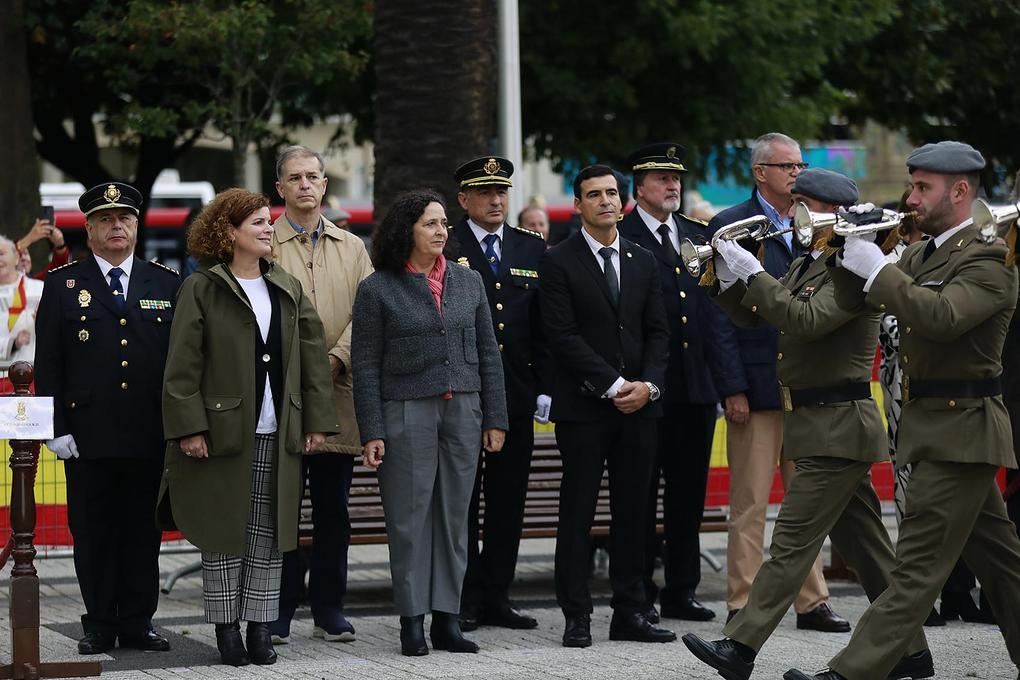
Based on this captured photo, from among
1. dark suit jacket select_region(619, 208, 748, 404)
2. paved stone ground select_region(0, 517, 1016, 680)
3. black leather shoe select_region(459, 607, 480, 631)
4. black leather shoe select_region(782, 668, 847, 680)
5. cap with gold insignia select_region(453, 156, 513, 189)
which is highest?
cap with gold insignia select_region(453, 156, 513, 189)

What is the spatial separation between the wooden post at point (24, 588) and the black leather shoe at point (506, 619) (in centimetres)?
229

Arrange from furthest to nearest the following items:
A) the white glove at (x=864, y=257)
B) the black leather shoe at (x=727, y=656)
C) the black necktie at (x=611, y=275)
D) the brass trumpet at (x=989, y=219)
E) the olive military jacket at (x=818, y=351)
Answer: the black necktie at (x=611, y=275) < the olive military jacket at (x=818, y=351) < the black leather shoe at (x=727, y=656) < the white glove at (x=864, y=257) < the brass trumpet at (x=989, y=219)

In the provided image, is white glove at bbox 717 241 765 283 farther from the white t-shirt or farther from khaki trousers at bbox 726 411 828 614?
the white t-shirt

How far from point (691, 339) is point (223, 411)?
2534mm

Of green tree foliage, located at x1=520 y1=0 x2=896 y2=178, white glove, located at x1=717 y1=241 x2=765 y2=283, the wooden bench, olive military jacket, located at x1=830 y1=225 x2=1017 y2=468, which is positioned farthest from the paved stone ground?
green tree foliage, located at x1=520 y1=0 x2=896 y2=178

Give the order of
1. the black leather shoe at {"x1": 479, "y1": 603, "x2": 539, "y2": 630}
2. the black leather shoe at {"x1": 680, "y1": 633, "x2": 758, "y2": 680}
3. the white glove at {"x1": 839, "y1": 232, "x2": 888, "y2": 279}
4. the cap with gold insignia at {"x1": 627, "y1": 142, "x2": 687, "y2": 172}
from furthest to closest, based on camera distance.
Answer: the cap with gold insignia at {"x1": 627, "y1": 142, "x2": 687, "y2": 172} → the black leather shoe at {"x1": 479, "y1": 603, "x2": 539, "y2": 630} → the black leather shoe at {"x1": 680, "y1": 633, "x2": 758, "y2": 680} → the white glove at {"x1": 839, "y1": 232, "x2": 888, "y2": 279}

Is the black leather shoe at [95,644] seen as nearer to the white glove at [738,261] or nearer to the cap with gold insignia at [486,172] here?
the cap with gold insignia at [486,172]

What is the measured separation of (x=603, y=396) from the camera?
8000mm

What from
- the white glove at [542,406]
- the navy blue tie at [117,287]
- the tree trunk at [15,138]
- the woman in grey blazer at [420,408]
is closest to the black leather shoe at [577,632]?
the woman in grey blazer at [420,408]

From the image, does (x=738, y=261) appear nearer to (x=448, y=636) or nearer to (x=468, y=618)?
(x=448, y=636)

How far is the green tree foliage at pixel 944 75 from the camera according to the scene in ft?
79.0

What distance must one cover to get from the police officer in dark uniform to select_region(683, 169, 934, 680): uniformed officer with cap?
1537mm

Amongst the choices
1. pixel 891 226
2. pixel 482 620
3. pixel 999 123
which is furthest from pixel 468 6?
pixel 999 123

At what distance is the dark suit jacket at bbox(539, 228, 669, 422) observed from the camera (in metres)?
8.09
